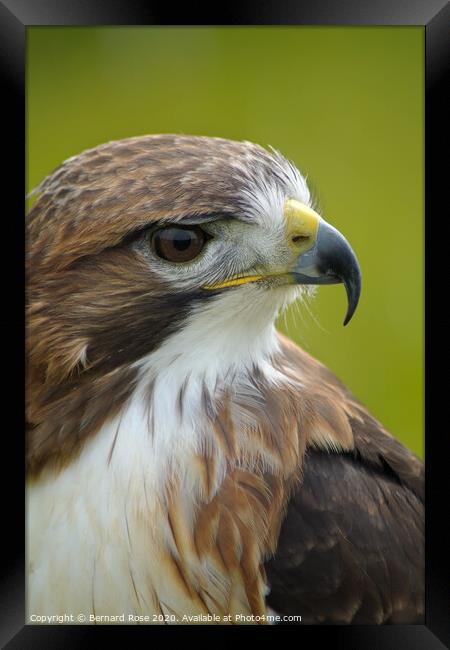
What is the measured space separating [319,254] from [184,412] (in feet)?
1.77

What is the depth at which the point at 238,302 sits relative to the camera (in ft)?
6.77

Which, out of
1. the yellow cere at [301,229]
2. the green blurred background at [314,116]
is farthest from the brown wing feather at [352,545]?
the yellow cere at [301,229]

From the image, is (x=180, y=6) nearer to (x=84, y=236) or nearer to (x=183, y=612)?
(x=84, y=236)

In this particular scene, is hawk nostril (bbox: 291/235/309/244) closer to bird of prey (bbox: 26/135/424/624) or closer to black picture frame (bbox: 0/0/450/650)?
bird of prey (bbox: 26/135/424/624)

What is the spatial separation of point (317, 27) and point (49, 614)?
67.4 inches

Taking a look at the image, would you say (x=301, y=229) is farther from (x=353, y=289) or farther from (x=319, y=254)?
(x=353, y=289)

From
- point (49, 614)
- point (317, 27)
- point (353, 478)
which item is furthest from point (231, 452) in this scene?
point (317, 27)

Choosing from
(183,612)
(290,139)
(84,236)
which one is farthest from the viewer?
(290,139)

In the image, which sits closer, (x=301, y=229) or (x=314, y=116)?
(x=301, y=229)

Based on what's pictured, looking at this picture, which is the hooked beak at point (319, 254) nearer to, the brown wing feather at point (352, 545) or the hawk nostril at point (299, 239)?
the hawk nostril at point (299, 239)

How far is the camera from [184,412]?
2.13m

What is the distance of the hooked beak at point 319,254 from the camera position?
79.4 inches

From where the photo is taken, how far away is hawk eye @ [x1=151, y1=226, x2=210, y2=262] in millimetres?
1955
